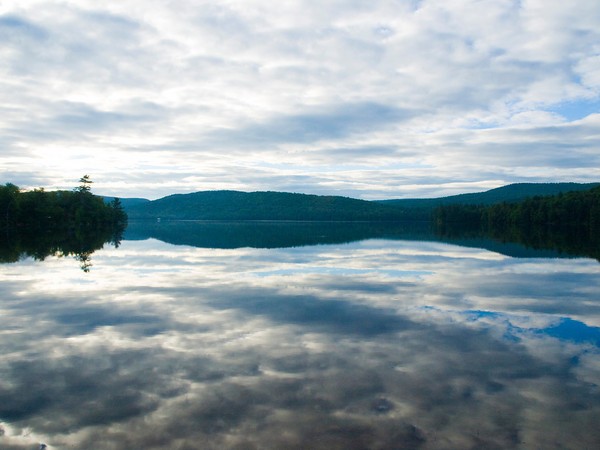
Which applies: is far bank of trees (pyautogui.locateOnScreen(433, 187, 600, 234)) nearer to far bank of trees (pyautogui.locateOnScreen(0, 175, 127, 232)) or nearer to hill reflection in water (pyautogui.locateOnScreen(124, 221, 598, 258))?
hill reflection in water (pyautogui.locateOnScreen(124, 221, 598, 258))

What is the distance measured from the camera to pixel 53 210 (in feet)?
369

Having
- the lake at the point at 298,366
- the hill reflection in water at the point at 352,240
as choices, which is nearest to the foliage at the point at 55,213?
the hill reflection in water at the point at 352,240

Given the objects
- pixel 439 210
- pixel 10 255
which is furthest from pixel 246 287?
pixel 439 210

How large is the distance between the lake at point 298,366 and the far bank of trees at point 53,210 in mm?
85075

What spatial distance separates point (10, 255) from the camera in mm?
42500

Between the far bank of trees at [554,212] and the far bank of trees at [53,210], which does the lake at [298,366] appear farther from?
the far bank of trees at [554,212]

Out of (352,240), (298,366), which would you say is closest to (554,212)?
(352,240)

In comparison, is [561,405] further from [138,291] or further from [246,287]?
[138,291]

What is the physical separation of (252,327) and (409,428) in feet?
28.2

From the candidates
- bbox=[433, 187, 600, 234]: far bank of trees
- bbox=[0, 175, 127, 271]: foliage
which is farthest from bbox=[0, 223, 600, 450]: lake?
bbox=[433, 187, 600, 234]: far bank of trees

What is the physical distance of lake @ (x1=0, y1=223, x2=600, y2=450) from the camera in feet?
28.0

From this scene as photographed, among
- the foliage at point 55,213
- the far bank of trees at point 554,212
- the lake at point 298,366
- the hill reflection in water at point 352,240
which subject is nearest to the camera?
the lake at point 298,366

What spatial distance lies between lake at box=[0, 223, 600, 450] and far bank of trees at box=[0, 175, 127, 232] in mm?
85075

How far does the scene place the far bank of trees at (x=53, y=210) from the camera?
9938 cm
